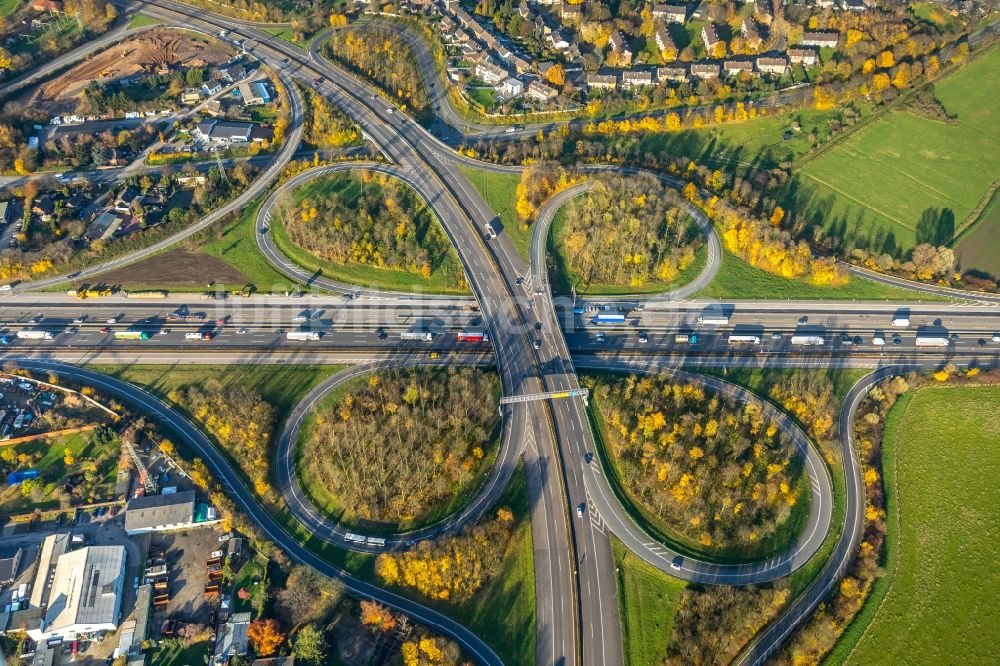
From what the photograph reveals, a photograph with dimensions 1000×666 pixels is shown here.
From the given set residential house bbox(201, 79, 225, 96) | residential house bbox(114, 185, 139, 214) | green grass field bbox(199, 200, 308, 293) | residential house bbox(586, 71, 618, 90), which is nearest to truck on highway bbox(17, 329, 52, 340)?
green grass field bbox(199, 200, 308, 293)

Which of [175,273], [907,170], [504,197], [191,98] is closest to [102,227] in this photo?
[175,273]

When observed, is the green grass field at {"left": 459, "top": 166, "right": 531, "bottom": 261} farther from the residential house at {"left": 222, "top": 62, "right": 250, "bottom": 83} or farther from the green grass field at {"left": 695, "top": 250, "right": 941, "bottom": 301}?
the residential house at {"left": 222, "top": 62, "right": 250, "bottom": 83}

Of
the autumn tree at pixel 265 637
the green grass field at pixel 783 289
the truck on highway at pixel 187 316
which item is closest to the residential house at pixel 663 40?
the green grass field at pixel 783 289

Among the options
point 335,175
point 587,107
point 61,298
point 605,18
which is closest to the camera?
point 61,298

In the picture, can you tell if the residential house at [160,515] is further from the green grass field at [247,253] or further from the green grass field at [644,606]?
the green grass field at [644,606]

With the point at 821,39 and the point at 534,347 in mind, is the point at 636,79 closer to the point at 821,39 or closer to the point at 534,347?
the point at 821,39

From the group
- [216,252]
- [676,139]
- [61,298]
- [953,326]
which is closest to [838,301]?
[953,326]

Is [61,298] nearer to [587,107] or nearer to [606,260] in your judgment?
[606,260]
